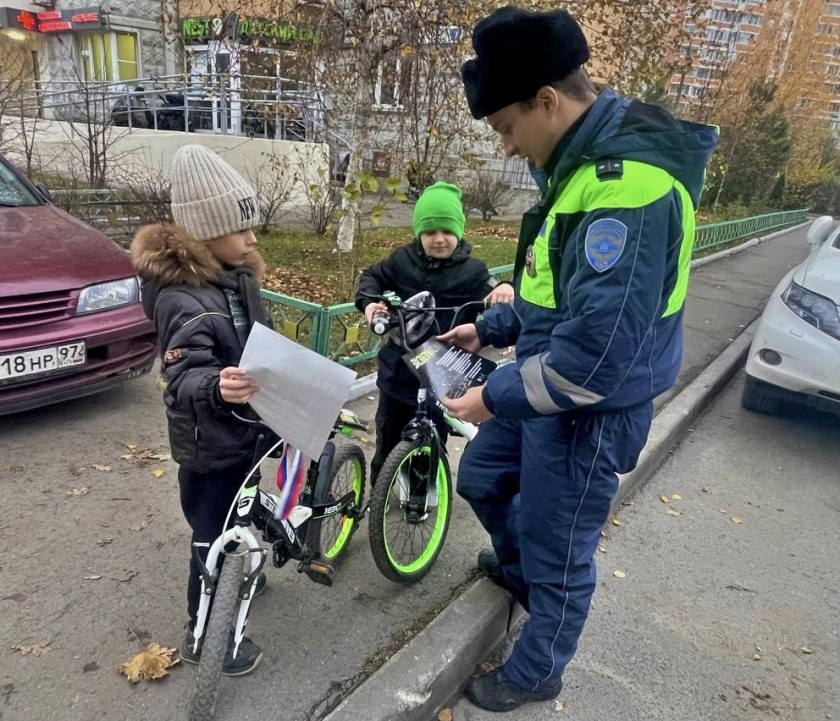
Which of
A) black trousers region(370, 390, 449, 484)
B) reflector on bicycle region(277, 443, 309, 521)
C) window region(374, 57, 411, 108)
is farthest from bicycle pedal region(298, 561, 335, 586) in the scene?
window region(374, 57, 411, 108)

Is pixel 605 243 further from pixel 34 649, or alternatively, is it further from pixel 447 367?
pixel 34 649

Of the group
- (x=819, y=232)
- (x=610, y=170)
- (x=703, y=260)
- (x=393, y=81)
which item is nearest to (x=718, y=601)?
(x=610, y=170)

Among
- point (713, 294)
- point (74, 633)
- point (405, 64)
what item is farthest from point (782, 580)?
point (713, 294)

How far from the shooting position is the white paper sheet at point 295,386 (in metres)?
1.66

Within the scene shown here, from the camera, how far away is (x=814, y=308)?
442 cm

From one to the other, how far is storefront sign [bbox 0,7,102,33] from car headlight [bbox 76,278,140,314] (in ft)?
64.0

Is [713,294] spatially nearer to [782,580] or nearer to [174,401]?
[782,580]

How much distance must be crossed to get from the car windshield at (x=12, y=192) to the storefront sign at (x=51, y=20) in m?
18.1

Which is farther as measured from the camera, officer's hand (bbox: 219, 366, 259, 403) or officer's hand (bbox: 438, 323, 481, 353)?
officer's hand (bbox: 438, 323, 481, 353)

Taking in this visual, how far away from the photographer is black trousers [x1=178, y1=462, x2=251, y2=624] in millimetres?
2057

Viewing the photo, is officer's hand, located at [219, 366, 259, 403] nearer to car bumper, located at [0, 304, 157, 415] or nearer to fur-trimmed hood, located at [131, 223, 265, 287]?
fur-trimmed hood, located at [131, 223, 265, 287]

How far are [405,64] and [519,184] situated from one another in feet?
37.0

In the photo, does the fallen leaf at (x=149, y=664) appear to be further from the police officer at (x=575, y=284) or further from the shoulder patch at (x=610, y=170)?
the shoulder patch at (x=610, y=170)

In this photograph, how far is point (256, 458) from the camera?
6.77 feet
